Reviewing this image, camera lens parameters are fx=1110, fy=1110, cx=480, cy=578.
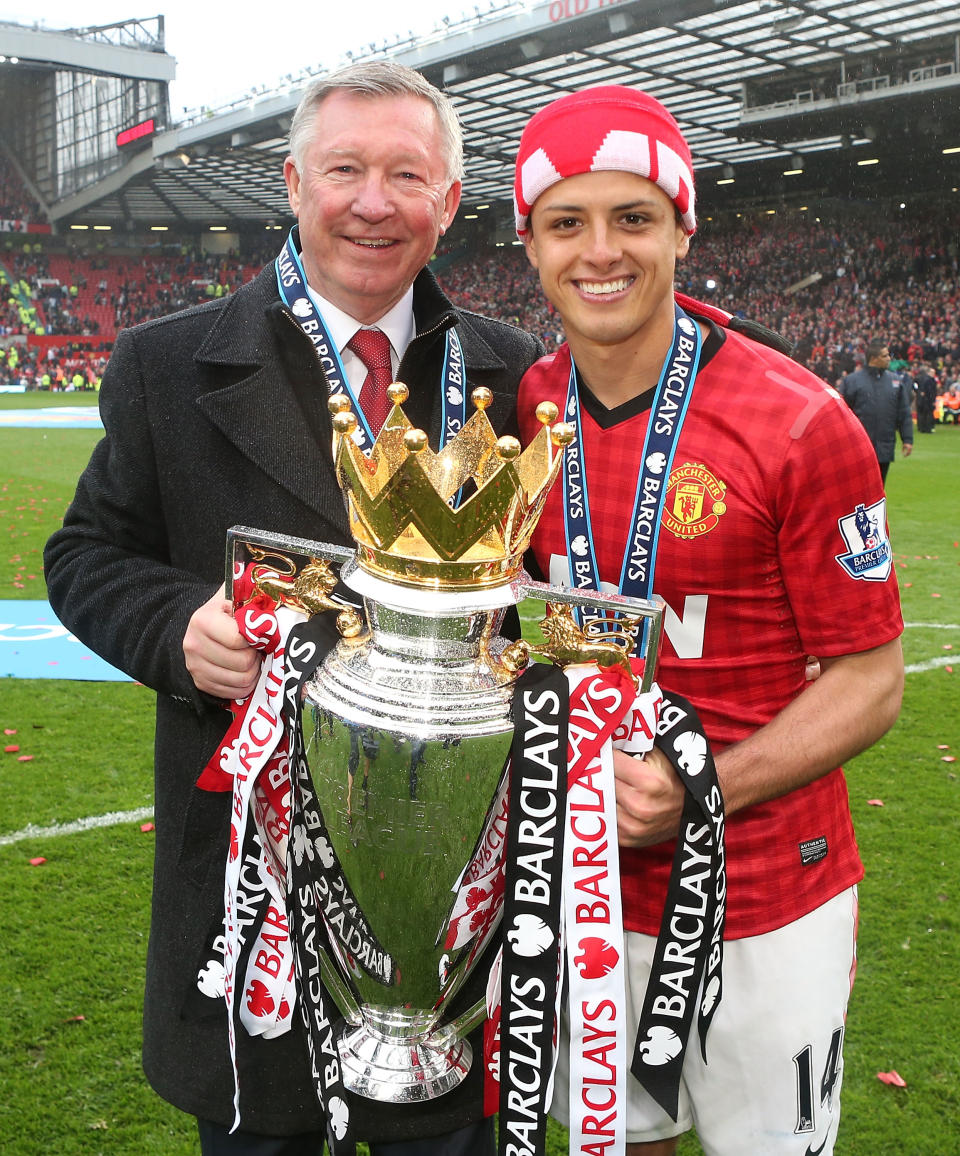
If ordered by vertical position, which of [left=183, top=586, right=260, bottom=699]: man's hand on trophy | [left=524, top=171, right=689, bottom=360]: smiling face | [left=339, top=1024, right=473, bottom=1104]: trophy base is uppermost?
[left=524, top=171, right=689, bottom=360]: smiling face

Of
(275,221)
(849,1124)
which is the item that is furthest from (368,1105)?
(275,221)

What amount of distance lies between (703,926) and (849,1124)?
74.8 inches

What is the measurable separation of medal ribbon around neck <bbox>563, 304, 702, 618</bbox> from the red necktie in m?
0.36

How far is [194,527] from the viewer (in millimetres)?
1992

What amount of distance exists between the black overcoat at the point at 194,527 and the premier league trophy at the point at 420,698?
1.32 feet

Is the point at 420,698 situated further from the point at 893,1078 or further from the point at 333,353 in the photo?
the point at 893,1078

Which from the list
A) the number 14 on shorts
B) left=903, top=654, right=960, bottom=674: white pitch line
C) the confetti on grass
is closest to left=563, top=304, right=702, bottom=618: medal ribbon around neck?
the number 14 on shorts

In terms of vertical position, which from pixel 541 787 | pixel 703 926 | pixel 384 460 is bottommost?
pixel 703 926

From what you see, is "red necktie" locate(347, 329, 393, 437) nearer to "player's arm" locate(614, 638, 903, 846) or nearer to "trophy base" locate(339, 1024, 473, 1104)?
"player's arm" locate(614, 638, 903, 846)

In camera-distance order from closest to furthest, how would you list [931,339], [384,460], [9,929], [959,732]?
[384,460] → [9,929] → [959,732] → [931,339]

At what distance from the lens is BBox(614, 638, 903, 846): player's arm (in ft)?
5.65

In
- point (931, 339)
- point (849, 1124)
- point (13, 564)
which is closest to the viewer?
point (849, 1124)

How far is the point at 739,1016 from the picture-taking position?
194 centimetres

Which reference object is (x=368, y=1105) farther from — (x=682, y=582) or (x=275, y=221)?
(x=275, y=221)
